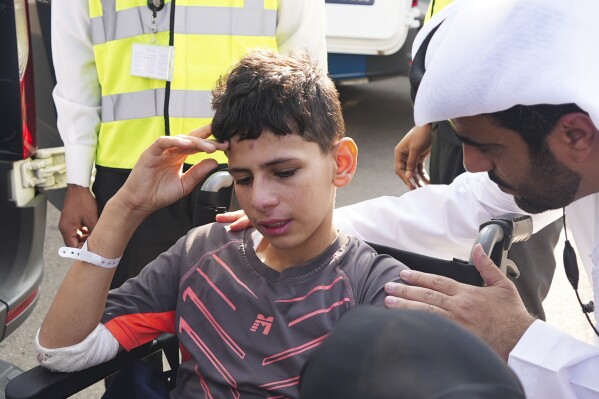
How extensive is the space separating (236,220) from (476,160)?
2.27 ft

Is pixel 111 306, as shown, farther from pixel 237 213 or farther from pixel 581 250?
pixel 581 250

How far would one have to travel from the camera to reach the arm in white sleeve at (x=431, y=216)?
8.59 feet

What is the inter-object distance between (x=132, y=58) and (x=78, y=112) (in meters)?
0.28

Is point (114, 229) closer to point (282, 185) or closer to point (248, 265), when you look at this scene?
point (248, 265)

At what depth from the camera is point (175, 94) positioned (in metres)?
2.88

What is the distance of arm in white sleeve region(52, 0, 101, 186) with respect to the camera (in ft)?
9.61

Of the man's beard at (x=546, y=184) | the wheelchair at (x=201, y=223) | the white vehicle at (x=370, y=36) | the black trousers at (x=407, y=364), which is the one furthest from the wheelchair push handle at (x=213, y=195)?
the white vehicle at (x=370, y=36)

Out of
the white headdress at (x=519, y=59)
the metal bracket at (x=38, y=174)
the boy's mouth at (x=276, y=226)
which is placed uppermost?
the white headdress at (x=519, y=59)

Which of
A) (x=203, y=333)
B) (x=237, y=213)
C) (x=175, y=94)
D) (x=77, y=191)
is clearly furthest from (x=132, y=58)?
(x=203, y=333)

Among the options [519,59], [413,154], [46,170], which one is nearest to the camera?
[519,59]

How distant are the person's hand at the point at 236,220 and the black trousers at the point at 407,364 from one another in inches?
52.5

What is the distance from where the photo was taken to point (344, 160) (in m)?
2.33

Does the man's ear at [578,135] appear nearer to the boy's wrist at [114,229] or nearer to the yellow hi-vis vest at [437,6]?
the boy's wrist at [114,229]

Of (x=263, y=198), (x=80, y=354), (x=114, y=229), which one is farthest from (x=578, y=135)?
(x=80, y=354)
